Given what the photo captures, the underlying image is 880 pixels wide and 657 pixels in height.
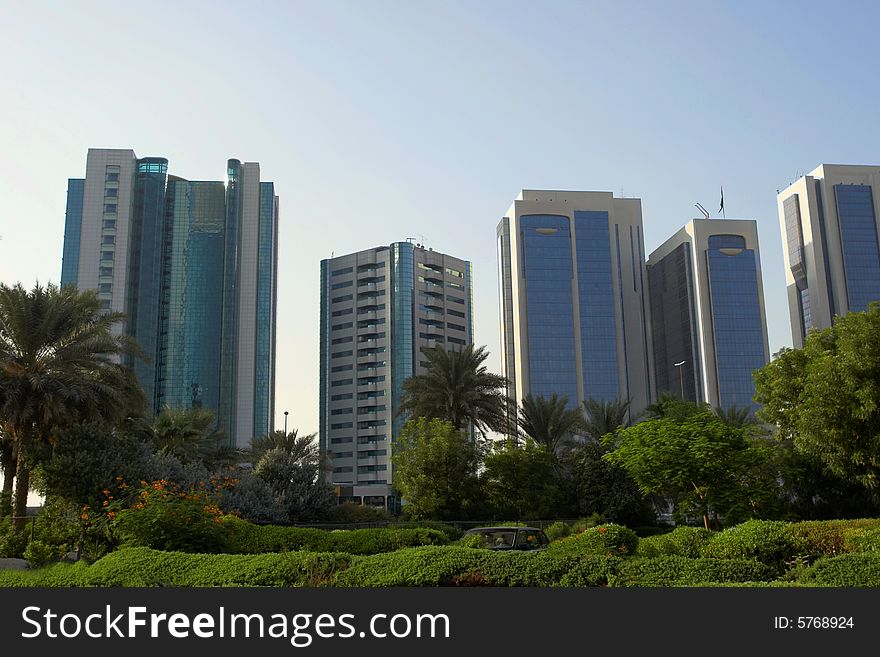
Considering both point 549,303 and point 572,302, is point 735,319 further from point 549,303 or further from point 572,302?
point 549,303

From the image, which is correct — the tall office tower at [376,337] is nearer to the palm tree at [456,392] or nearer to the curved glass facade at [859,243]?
the curved glass facade at [859,243]

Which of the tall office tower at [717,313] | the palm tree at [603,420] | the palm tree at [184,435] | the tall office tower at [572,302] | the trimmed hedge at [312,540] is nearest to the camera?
the trimmed hedge at [312,540]

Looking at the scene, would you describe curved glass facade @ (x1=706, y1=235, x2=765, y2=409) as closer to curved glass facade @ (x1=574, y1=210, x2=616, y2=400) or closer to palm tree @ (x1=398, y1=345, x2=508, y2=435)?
curved glass facade @ (x1=574, y1=210, x2=616, y2=400)

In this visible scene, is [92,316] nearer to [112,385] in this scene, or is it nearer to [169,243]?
[112,385]

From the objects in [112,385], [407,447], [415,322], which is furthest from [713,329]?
[112,385]

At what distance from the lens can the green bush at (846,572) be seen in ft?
35.8

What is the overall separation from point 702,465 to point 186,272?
10567 cm

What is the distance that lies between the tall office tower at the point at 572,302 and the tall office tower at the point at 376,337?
10.9 m

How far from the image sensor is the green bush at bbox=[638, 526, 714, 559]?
50.5ft

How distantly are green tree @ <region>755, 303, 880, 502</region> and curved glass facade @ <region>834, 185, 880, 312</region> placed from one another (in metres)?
132

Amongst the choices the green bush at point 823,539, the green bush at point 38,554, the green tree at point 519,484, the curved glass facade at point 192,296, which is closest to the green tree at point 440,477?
the green tree at point 519,484

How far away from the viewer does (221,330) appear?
119m

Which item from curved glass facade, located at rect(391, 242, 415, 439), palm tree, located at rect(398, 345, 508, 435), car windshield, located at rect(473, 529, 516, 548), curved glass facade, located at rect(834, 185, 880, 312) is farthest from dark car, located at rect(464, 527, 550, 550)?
curved glass facade, located at rect(834, 185, 880, 312)

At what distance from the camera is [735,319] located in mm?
Result: 143750
